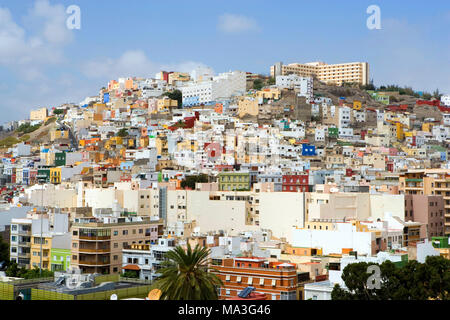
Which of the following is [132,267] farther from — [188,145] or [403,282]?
[188,145]

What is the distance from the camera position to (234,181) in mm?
29828

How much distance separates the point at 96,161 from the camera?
144ft

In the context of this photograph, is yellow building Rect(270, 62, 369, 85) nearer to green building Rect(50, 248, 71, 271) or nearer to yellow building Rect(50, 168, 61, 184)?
yellow building Rect(50, 168, 61, 184)

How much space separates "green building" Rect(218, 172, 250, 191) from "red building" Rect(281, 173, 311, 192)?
181 centimetres

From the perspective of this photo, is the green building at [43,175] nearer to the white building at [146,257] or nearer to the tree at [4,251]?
the tree at [4,251]

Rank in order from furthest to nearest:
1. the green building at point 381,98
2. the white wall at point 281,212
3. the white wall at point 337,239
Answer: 1. the green building at point 381,98
2. the white wall at point 281,212
3. the white wall at point 337,239

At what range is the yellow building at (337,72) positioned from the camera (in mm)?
64644

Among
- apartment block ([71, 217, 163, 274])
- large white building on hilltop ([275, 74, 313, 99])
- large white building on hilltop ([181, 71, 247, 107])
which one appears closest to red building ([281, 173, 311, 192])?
apartment block ([71, 217, 163, 274])

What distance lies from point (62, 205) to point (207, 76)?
3246 cm

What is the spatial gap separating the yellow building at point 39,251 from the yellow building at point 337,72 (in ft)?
150

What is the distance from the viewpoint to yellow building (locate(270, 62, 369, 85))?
212ft

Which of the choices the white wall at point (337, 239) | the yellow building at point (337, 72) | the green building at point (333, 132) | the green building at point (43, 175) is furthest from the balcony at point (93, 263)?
the yellow building at point (337, 72)

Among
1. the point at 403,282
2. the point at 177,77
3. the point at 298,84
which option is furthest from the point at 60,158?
the point at 403,282
